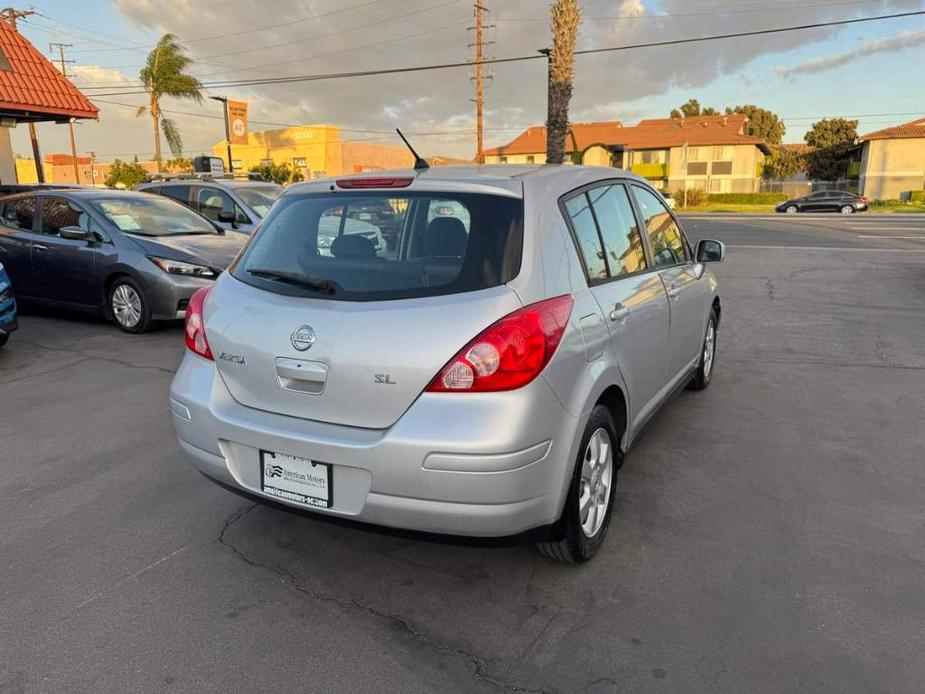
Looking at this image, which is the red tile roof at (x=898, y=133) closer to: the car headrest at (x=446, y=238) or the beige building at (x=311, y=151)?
the beige building at (x=311, y=151)

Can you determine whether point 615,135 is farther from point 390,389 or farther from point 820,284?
point 390,389

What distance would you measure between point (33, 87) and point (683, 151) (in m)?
57.2

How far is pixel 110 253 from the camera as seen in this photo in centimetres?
761

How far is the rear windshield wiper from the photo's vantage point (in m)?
2.74

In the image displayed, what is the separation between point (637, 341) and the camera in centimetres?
338

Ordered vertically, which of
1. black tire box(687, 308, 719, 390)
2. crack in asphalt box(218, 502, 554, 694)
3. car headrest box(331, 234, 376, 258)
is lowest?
crack in asphalt box(218, 502, 554, 694)

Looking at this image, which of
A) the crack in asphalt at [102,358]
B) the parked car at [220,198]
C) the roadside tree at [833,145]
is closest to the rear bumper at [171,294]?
the crack in asphalt at [102,358]

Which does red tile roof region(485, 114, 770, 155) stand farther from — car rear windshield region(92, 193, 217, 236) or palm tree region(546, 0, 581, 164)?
car rear windshield region(92, 193, 217, 236)

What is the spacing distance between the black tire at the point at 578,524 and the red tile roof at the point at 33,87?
1308 centimetres

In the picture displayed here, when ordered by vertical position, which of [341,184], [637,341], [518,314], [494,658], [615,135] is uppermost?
[615,135]

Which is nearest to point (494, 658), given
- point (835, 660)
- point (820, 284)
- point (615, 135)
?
point (835, 660)

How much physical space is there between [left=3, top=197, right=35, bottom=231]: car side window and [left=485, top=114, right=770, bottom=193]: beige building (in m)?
53.2

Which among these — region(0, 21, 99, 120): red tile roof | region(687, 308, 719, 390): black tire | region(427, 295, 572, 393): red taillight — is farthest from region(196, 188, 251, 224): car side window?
region(427, 295, 572, 393): red taillight

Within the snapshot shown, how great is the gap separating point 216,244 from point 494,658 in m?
6.98
